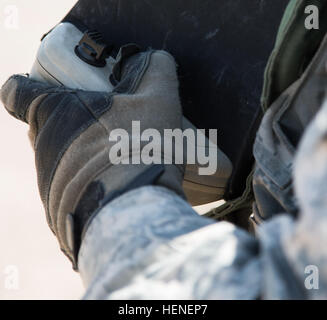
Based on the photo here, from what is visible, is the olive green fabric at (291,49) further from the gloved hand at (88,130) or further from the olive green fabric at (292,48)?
the gloved hand at (88,130)

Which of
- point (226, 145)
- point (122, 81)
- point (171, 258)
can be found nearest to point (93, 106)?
point (122, 81)

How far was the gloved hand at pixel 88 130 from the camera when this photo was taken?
0.51m

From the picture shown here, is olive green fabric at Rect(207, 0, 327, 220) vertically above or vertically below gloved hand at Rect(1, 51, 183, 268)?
above

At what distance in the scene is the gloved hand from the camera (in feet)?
1.67

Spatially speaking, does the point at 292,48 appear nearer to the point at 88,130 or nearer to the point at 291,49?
the point at 291,49

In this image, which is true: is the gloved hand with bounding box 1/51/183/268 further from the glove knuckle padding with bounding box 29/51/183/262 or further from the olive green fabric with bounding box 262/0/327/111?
the olive green fabric with bounding box 262/0/327/111

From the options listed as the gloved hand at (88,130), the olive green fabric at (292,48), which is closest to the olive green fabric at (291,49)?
the olive green fabric at (292,48)

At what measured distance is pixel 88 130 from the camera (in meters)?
0.59

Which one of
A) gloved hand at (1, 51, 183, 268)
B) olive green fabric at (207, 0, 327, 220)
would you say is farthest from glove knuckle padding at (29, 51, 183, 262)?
olive green fabric at (207, 0, 327, 220)

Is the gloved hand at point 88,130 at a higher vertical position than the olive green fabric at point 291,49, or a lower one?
lower

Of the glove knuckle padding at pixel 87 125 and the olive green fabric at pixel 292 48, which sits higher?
the olive green fabric at pixel 292 48

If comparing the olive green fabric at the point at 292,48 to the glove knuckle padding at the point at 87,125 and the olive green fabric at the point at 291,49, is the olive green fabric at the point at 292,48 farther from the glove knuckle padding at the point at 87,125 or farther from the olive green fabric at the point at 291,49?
the glove knuckle padding at the point at 87,125

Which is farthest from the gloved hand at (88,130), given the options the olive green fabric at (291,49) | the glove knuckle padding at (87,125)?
the olive green fabric at (291,49)

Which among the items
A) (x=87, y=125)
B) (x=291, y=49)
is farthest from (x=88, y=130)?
(x=291, y=49)
